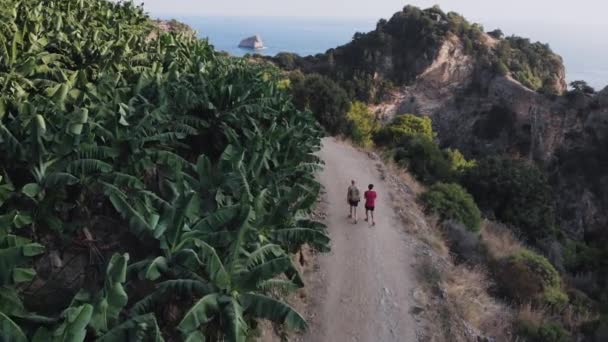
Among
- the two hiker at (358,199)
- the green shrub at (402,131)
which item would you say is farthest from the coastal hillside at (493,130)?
the two hiker at (358,199)

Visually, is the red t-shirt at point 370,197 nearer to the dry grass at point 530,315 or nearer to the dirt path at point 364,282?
the dirt path at point 364,282

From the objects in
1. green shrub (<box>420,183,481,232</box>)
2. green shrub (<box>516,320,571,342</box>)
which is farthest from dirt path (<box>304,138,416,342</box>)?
green shrub (<box>516,320,571,342</box>)

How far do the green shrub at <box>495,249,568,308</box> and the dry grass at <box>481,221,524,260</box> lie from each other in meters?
0.77

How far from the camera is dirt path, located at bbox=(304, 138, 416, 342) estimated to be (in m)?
11.2

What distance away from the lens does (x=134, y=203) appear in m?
9.63

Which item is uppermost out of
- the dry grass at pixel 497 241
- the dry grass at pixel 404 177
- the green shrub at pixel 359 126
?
→ the green shrub at pixel 359 126

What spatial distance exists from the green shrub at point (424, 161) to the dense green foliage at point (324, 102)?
428cm

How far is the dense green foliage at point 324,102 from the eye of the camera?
3216cm

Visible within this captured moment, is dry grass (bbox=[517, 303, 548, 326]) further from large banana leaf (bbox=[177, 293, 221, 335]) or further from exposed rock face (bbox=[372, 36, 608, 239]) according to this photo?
exposed rock face (bbox=[372, 36, 608, 239])

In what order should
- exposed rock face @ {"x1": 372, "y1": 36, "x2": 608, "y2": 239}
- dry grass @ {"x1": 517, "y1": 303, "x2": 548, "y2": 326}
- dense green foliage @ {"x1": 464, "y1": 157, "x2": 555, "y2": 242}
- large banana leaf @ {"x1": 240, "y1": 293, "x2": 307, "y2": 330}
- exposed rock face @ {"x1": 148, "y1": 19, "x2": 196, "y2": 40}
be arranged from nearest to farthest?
large banana leaf @ {"x1": 240, "y1": 293, "x2": 307, "y2": 330} < dry grass @ {"x1": 517, "y1": 303, "x2": 548, "y2": 326} < dense green foliage @ {"x1": 464, "y1": 157, "x2": 555, "y2": 242} < exposed rock face @ {"x1": 148, "y1": 19, "x2": 196, "y2": 40} < exposed rock face @ {"x1": 372, "y1": 36, "x2": 608, "y2": 239}

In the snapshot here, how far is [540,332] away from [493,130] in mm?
47658

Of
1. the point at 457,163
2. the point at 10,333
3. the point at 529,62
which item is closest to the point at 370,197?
the point at 10,333

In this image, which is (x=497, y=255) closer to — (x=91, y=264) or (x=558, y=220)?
(x=91, y=264)

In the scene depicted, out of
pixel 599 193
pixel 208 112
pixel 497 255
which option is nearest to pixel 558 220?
pixel 599 193
